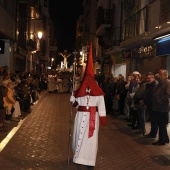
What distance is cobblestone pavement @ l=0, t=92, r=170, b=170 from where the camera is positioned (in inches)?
312

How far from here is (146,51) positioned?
2081 cm

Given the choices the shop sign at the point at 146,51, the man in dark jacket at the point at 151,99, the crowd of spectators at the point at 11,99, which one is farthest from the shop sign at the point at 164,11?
the crowd of spectators at the point at 11,99

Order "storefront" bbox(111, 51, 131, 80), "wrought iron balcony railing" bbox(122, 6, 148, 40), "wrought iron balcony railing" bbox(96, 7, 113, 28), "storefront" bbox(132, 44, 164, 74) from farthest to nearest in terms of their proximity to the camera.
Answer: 1. "wrought iron balcony railing" bbox(96, 7, 113, 28)
2. "storefront" bbox(111, 51, 131, 80)
3. "wrought iron balcony railing" bbox(122, 6, 148, 40)
4. "storefront" bbox(132, 44, 164, 74)

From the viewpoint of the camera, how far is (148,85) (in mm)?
11641

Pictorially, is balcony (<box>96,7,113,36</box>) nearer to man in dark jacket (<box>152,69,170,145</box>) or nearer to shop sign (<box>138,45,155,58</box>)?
shop sign (<box>138,45,155,58</box>)

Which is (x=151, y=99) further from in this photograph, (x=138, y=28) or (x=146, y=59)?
(x=138, y=28)

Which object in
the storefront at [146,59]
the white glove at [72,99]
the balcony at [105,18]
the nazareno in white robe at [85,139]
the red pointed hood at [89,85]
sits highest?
the balcony at [105,18]

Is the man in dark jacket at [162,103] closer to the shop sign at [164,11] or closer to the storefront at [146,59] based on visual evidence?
the shop sign at [164,11]

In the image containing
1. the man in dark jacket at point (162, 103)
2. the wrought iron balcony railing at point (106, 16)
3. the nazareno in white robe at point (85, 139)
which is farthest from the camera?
the wrought iron balcony railing at point (106, 16)

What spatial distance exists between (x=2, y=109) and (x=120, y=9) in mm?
20261

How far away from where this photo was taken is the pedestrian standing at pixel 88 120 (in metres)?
7.15

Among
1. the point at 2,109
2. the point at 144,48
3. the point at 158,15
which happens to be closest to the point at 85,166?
the point at 2,109

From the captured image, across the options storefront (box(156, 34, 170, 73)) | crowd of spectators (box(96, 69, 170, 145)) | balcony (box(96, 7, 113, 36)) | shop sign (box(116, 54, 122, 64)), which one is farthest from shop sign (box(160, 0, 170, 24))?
balcony (box(96, 7, 113, 36))

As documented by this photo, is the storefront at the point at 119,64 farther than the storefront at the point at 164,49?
Yes
